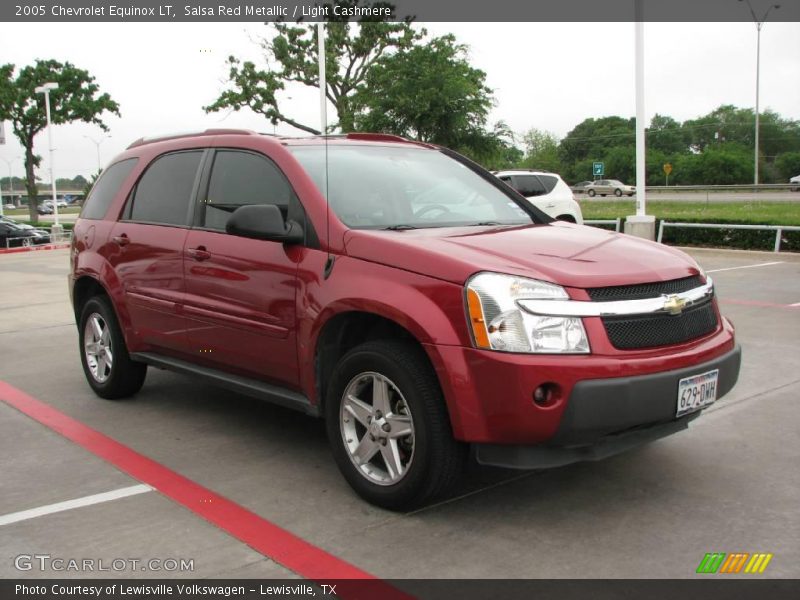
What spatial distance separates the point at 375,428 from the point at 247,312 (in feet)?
3.68

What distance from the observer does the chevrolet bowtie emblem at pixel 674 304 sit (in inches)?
146

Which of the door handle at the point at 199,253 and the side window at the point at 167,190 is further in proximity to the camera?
the side window at the point at 167,190

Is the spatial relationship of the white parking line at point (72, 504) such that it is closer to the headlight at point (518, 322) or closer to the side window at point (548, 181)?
the headlight at point (518, 322)

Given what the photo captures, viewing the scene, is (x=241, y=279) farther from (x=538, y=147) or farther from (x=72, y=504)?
(x=538, y=147)

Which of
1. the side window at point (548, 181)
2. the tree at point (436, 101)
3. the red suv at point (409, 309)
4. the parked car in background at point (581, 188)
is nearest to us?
the red suv at point (409, 309)

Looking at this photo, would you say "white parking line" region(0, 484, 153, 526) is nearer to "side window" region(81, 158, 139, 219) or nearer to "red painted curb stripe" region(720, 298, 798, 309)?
"side window" region(81, 158, 139, 219)

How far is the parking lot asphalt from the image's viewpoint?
3346mm

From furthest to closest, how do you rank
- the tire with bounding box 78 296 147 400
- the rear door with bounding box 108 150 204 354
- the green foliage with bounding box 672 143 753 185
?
the green foliage with bounding box 672 143 753 185, the tire with bounding box 78 296 147 400, the rear door with bounding box 108 150 204 354

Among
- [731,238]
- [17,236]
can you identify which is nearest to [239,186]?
[731,238]

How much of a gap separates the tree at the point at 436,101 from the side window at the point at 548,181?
5.83m

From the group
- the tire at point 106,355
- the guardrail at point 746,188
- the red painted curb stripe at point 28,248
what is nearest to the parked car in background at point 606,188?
the guardrail at point 746,188

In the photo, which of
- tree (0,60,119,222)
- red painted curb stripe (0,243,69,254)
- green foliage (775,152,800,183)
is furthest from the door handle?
green foliage (775,152,800,183)

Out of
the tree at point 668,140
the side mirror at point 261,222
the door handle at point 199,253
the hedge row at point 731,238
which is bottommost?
the hedge row at point 731,238

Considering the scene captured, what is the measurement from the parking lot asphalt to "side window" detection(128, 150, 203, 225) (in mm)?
1337
